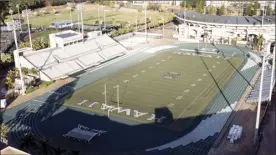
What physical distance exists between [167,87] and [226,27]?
2673 centimetres

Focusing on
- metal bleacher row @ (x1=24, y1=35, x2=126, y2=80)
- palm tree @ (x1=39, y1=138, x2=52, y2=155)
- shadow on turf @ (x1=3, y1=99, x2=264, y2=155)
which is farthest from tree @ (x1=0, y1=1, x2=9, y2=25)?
palm tree @ (x1=39, y1=138, x2=52, y2=155)

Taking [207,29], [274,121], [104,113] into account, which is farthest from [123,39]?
[274,121]

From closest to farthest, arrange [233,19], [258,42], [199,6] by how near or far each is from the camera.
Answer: [258,42]
[233,19]
[199,6]

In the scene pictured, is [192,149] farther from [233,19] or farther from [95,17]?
[95,17]

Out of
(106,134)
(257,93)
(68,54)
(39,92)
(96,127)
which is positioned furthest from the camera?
(68,54)

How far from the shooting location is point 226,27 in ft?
181

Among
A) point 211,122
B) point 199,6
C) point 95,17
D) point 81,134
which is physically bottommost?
point 211,122

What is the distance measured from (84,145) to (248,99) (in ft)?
51.3

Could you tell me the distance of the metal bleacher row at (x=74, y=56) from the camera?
121 feet

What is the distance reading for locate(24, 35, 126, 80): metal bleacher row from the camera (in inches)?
1458

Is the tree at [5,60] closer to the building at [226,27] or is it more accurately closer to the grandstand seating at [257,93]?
the building at [226,27]

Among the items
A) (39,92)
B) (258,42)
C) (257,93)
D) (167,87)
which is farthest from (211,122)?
(258,42)

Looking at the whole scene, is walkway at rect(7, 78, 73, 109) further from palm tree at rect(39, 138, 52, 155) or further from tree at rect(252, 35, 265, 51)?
tree at rect(252, 35, 265, 51)

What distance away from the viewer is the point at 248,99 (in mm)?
29375
